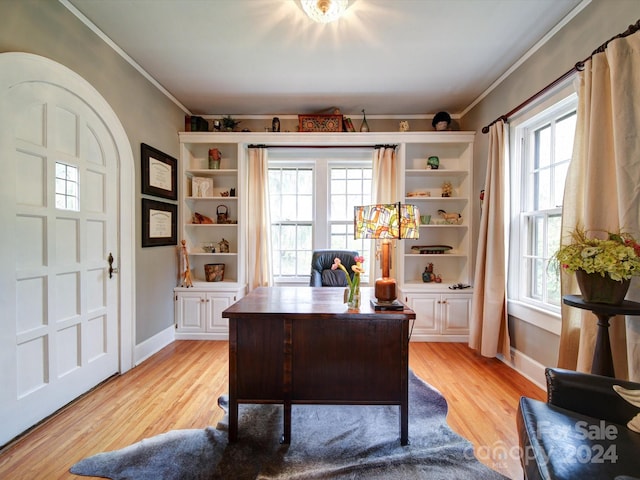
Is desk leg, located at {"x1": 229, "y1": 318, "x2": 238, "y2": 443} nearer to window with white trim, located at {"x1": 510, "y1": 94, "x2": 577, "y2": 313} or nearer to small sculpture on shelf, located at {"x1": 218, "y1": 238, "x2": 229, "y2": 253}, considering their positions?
small sculpture on shelf, located at {"x1": 218, "y1": 238, "x2": 229, "y2": 253}

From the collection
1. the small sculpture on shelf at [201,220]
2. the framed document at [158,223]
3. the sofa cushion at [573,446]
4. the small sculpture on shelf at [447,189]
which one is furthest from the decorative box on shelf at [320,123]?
the sofa cushion at [573,446]

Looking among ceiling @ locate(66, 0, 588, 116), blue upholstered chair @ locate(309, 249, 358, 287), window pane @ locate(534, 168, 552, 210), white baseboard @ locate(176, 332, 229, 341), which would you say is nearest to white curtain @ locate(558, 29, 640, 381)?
window pane @ locate(534, 168, 552, 210)

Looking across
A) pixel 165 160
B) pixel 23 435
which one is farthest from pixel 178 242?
pixel 23 435

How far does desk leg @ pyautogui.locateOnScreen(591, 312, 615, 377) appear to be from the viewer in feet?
4.70

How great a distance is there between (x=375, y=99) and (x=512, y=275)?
7.72ft

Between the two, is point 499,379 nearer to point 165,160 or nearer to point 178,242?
point 178,242

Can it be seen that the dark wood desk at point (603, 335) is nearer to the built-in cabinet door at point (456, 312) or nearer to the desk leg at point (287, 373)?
the desk leg at point (287, 373)

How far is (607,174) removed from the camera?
5.36 ft

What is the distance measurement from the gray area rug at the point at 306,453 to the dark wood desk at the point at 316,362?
11 cm

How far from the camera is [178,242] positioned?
3350 millimetres

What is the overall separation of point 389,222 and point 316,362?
915 millimetres

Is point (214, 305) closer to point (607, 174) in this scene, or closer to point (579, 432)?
point (579, 432)

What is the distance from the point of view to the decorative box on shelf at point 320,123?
135 inches

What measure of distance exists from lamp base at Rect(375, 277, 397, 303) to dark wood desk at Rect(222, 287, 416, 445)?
99 millimetres
